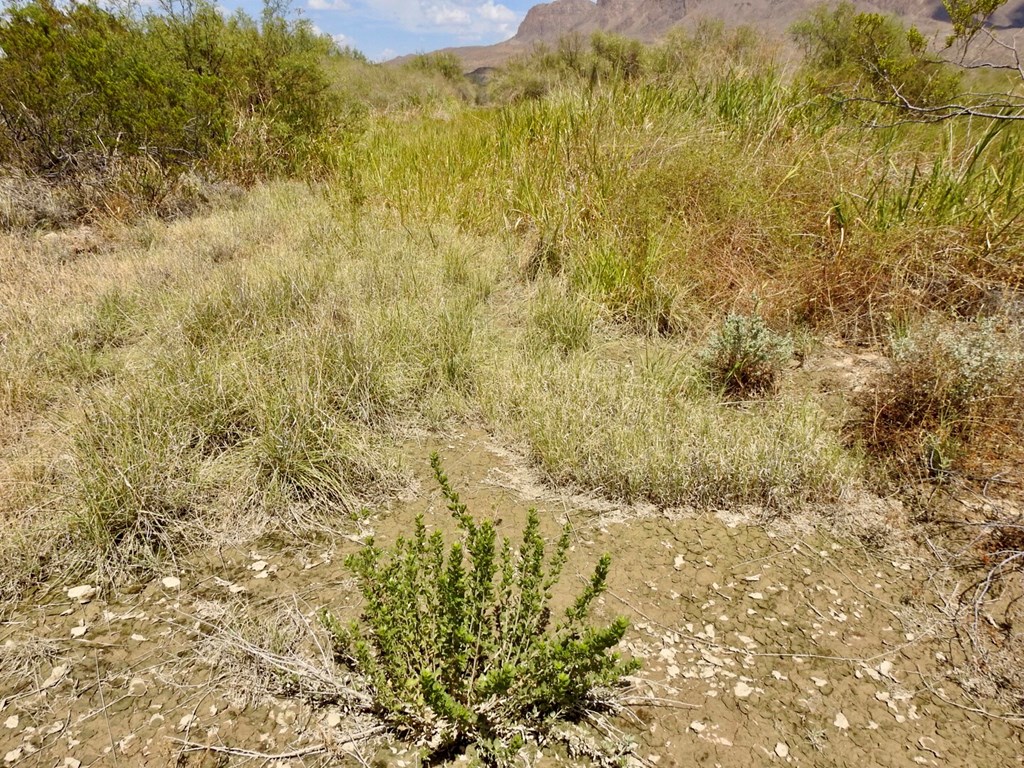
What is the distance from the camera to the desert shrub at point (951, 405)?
83.8 inches

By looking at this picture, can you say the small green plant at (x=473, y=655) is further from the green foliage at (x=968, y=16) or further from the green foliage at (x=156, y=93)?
the green foliage at (x=156, y=93)

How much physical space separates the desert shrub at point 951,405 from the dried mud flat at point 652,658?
549 mm

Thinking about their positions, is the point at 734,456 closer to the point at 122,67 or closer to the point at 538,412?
the point at 538,412

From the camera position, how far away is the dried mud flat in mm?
1358

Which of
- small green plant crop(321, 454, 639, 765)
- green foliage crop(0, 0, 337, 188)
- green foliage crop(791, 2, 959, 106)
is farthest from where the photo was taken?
green foliage crop(0, 0, 337, 188)

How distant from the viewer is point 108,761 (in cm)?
131

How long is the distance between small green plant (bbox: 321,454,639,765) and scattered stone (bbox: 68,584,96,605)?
88 centimetres

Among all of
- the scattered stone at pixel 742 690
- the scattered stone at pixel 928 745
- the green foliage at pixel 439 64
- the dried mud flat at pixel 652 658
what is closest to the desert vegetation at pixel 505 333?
the dried mud flat at pixel 652 658

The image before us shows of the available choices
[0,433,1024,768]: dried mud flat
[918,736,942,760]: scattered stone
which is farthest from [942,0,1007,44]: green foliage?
[918,736,942,760]: scattered stone

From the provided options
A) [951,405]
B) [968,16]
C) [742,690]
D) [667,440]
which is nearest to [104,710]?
[742,690]

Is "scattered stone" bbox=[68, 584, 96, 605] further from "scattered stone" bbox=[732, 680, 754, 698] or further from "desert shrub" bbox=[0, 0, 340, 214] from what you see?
"desert shrub" bbox=[0, 0, 340, 214]

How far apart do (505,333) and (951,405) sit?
2.21 meters

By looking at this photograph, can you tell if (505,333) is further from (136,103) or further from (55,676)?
(136,103)

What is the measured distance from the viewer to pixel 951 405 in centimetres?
219
